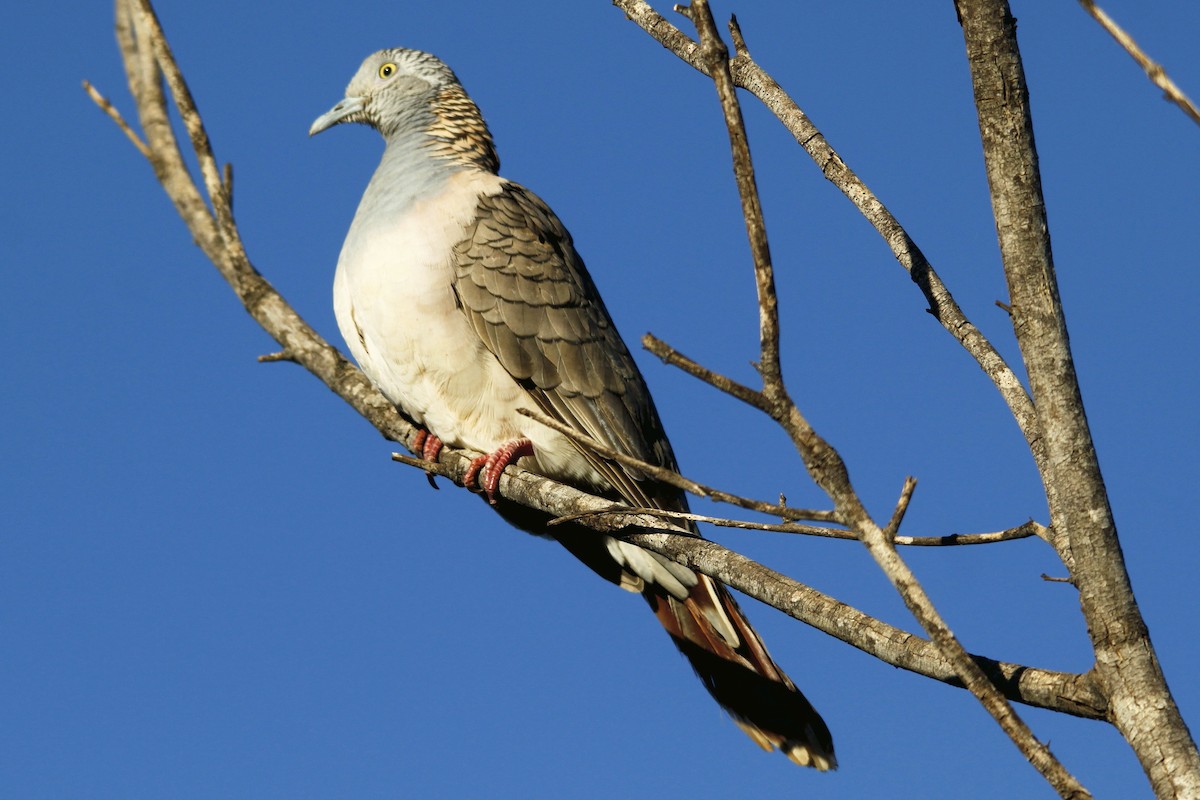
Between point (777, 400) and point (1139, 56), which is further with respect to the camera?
point (777, 400)

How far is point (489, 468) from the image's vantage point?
487 cm

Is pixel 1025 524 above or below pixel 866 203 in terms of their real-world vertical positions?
below

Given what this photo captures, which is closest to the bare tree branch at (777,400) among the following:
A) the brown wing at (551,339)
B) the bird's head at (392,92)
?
the brown wing at (551,339)


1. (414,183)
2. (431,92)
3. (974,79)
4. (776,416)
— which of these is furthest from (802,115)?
(431,92)

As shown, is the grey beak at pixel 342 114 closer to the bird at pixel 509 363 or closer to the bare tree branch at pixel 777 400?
the bird at pixel 509 363

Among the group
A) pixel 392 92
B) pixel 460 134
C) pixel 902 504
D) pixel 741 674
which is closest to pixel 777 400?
pixel 902 504

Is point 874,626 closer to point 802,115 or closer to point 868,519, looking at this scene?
point 868,519

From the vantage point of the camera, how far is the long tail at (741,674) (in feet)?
14.2

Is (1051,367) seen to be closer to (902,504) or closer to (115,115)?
(902,504)

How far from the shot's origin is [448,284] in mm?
5023

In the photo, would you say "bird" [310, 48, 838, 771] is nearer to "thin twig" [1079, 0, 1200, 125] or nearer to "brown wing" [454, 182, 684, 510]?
"brown wing" [454, 182, 684, 510]

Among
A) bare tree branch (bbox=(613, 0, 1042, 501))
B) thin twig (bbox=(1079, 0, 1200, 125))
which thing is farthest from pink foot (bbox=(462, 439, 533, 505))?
thin twig (bbox=(1079, 0, 1200, 125))

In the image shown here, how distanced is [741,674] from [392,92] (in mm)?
3300

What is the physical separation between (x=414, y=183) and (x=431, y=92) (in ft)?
2.79
